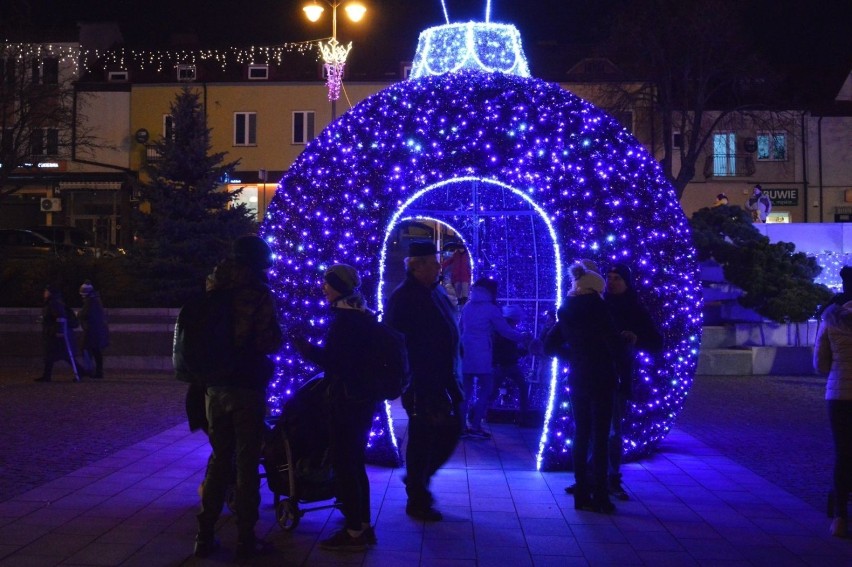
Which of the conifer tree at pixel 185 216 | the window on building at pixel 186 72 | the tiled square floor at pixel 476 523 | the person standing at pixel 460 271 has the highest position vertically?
the window on building at pixel 186 72

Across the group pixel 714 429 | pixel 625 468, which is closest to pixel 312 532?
pixel 625 468

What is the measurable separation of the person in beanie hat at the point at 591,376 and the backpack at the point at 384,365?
162 centimetres

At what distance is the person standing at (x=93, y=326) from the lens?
51.6 feet

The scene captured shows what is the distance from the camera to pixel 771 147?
40.8 metres

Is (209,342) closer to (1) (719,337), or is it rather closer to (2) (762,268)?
(1) (719,337)

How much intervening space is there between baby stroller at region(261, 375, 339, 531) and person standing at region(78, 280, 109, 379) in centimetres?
1030

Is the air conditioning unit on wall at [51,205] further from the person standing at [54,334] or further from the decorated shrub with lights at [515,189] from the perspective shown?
the decorated shrub with lights at [515,189]

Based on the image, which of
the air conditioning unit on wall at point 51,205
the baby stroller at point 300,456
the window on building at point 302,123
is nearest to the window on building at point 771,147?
the window on building at point 302,123

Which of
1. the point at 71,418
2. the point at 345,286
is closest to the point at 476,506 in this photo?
the point at 345,286

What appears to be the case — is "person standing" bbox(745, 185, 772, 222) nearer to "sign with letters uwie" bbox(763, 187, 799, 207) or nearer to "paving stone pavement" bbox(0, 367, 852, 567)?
"paving stone pavement" bbox(0, 367, 852, 567)

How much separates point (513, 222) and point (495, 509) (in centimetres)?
620

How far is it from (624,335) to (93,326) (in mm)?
11023

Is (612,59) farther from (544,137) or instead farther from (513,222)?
(544,137)

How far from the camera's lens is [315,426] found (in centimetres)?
632
